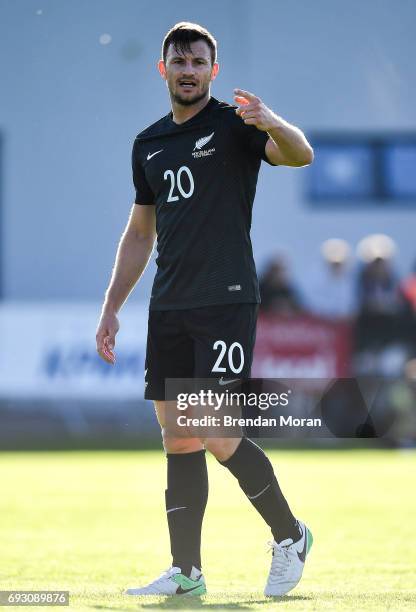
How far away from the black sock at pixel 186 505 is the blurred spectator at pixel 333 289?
906 cm

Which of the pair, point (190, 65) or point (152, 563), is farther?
point (152, 563)

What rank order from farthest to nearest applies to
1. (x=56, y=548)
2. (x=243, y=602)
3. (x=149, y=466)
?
(x=149, y=466) < (x=56, y=548) < (x=243, y=602)

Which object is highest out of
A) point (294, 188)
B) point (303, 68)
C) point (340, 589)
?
point (303, 68)

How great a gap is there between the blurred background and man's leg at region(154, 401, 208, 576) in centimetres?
944

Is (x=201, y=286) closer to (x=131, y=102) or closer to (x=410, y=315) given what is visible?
(x=410, y=315)

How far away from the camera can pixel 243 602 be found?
4805 mm

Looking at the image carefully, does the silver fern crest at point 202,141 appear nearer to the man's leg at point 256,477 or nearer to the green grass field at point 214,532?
the man's leg at point 256,477

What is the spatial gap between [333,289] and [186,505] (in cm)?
930

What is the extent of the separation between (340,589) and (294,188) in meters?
13.1

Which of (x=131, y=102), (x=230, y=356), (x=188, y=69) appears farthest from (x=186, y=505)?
(x=131, y=102)

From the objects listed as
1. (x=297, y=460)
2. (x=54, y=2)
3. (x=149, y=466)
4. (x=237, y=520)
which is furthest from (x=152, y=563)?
(x=54, y=2)

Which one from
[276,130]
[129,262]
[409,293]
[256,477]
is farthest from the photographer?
Result: [409,293]

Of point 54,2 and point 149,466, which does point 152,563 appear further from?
point 54,2

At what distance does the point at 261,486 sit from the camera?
16.9ft
